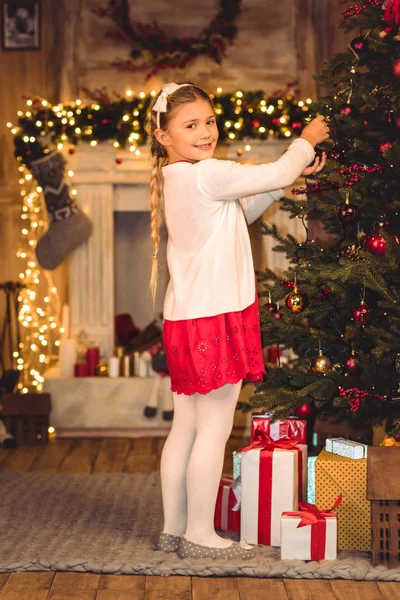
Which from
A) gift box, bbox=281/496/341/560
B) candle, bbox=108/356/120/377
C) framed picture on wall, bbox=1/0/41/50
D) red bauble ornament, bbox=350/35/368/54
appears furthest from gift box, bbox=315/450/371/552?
framed picture on wall, bbox=1/0/41/50

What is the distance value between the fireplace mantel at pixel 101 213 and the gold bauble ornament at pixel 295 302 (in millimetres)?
2623

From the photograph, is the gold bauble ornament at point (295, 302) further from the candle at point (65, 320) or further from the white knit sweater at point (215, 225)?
the candle at point (65, 320)

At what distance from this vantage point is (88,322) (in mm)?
5895

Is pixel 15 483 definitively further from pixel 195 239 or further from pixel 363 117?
pixel 363 117

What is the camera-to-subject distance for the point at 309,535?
10.0 feet

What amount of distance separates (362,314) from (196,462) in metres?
0.68

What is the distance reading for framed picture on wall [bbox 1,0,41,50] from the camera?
6266 mm

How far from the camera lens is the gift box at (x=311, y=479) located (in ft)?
10.8

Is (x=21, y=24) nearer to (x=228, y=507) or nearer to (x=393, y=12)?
(x=393, y=12)

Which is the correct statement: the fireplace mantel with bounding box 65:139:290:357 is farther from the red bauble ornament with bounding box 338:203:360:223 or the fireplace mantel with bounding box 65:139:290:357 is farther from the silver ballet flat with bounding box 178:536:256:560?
the silver ballet flat with bounding box 178:536:256:560

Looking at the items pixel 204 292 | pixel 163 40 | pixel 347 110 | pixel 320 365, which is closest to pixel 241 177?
pixel 204 292

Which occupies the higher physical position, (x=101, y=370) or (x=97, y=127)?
(x=97, y=127)

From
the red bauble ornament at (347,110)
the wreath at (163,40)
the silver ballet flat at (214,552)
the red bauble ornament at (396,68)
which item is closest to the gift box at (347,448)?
the silver ballet flat at (214,552)

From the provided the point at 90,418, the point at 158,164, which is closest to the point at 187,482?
the point at 158,164
